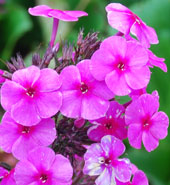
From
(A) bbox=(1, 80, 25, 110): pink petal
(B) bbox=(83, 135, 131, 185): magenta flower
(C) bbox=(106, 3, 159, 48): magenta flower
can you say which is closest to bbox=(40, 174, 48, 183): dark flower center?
(B) bbox=(83, 135, 131, 185): magenta flower

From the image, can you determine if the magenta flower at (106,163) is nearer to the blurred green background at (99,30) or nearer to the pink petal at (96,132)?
the pink petal at (96,132)

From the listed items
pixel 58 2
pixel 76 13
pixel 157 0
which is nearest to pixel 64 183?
pixel 76 13

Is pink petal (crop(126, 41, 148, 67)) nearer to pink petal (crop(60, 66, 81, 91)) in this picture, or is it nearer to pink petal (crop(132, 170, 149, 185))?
pink petal (crop(60, 66, 81, 91))

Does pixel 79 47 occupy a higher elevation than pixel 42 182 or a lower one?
higher

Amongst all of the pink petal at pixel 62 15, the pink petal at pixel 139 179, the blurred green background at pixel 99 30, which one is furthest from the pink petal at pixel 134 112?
the blurred green background at pixel 99 30

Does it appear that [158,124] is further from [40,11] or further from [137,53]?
[40,11]

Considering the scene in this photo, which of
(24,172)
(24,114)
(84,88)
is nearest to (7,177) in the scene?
(24,172)

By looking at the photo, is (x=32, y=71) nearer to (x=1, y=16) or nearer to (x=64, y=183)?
(x=64, y=183)
